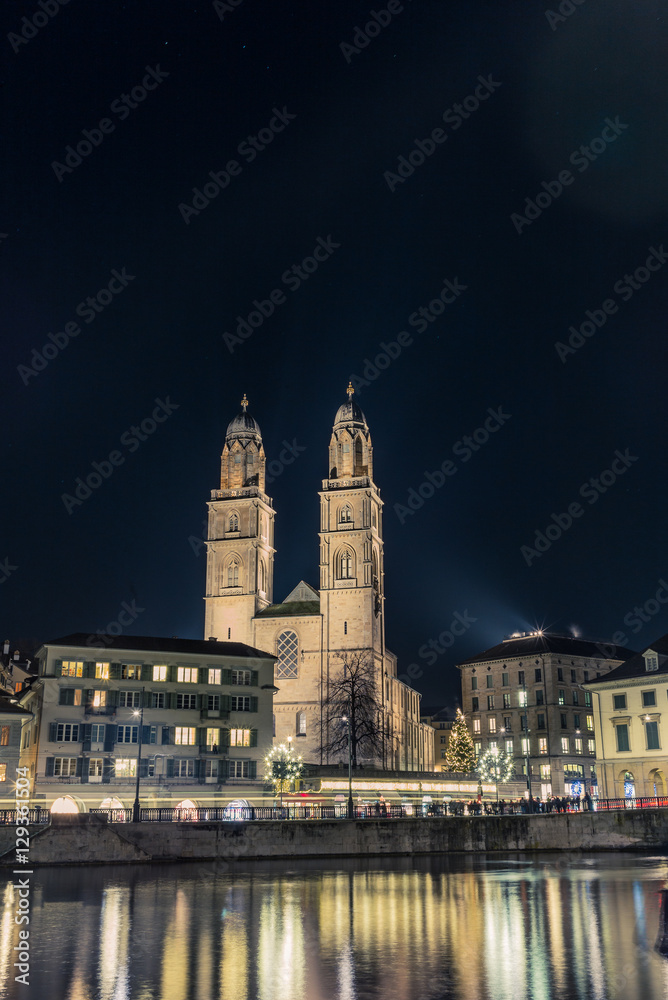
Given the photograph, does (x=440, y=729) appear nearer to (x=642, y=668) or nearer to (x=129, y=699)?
(x=642, y=668)

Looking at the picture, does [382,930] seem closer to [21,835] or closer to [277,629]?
[21,835]

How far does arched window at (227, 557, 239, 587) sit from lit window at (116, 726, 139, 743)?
1510 inches

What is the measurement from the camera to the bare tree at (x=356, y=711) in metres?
85.2

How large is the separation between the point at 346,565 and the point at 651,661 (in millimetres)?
40052

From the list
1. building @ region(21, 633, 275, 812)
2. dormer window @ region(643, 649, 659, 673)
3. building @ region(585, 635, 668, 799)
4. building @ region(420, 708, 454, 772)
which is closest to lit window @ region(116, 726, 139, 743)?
building @ region(21, 633, 275, 812)

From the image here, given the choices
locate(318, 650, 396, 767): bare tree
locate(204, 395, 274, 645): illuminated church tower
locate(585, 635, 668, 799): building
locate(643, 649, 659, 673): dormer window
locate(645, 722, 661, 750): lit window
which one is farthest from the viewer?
locate(204, 395, 274, 645): illuminated church tower

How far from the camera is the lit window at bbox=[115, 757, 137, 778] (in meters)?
64.1

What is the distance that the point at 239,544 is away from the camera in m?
104

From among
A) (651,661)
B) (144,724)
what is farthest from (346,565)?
(651,661)

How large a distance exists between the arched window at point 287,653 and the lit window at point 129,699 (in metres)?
34.1

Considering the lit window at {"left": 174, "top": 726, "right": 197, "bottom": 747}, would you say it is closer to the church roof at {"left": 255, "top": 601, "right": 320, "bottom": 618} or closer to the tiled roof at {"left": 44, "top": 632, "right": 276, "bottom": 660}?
the tiled roof at {"left": 44, "top": 632, "right": 276, "bottom": 660}

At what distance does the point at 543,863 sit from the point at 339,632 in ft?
183

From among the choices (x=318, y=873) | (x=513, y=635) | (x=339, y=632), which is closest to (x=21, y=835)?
(x=318, y=873)

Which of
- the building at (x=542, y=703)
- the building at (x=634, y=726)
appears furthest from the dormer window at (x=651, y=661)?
the building at (x=542, y=703)
